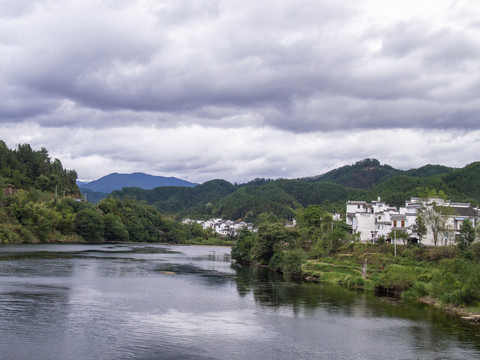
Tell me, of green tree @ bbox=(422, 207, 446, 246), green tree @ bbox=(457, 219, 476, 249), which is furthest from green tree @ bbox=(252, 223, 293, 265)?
green tree @ bbox=(457, 219, 476, 249)

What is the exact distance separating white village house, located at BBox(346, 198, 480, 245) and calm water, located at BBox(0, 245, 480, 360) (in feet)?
51.8

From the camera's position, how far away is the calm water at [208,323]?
2538cm

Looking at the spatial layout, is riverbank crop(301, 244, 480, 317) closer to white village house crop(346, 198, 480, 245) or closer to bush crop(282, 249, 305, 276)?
bush crop(282, 249, 305, 276)

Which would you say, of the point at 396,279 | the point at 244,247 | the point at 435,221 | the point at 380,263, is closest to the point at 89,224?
the point at 244,247

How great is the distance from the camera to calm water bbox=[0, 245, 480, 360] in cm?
2538

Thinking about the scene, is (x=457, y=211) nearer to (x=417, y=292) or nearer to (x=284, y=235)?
(x=417, y=292)

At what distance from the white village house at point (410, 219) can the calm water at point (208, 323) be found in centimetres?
1578

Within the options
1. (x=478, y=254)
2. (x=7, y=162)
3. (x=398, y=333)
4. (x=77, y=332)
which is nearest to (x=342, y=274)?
(x=478, y=254)

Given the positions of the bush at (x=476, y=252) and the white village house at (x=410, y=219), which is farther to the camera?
the white village house at (x=410, y=219)

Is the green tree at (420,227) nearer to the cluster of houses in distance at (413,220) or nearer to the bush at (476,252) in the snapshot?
the cluster of houses in distance at (413,220)

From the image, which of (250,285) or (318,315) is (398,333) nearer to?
(318,315)

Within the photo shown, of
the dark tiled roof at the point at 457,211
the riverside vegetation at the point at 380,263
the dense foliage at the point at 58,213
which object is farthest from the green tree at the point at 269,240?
the dense foliage at the point at 58,213

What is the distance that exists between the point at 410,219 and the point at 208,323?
37.9 meters

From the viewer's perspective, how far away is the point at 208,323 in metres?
31.5
